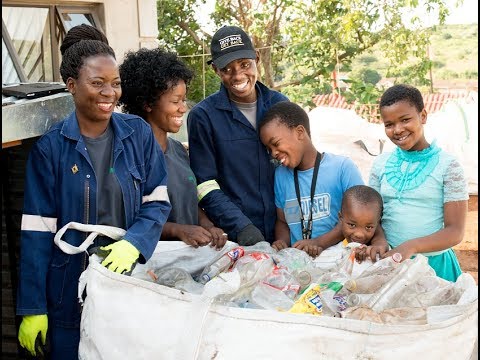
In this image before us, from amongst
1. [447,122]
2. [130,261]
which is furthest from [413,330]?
[447,122]

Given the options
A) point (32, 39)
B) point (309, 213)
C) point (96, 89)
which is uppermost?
point (32, 39)

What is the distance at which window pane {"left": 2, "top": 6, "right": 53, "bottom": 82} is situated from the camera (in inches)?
228

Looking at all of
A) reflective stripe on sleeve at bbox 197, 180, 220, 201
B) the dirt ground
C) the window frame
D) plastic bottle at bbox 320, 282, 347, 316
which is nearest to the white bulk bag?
plastic bottle at bbox 320, 282, 347, 316

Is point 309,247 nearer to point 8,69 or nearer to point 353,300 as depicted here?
point 353,300

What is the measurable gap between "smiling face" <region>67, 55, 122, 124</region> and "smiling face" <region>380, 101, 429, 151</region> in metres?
1.25

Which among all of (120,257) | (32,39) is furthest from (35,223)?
(32,39)

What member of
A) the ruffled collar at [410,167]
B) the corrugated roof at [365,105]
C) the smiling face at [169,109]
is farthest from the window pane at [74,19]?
the corrugated roof at [365,105]

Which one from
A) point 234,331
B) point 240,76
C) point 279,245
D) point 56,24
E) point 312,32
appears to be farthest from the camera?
point 312,32

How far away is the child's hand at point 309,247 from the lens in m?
2.87

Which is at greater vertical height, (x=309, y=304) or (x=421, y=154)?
(x=421, y=154)

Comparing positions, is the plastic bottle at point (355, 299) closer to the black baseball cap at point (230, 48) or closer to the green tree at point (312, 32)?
the black baseball cap at point (230, 48)

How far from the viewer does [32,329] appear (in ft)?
8.37

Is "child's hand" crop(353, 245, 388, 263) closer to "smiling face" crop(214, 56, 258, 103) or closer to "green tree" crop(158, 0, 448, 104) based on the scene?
"smiling face" crop(214, 56, 258, 103)

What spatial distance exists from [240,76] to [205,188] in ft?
1.82
